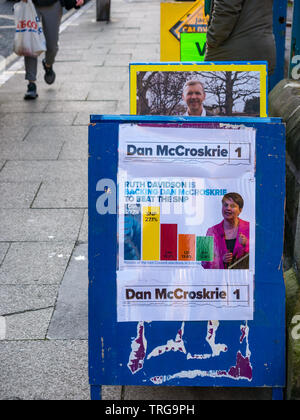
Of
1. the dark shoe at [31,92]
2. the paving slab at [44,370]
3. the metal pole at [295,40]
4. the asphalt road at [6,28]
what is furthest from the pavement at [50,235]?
the metal pole at [295,40]

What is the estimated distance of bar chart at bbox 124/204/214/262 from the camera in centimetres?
272

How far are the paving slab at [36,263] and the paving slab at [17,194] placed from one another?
30.8 inches

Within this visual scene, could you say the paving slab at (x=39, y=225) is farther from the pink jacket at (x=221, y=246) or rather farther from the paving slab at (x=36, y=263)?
the pink jacket at (x=221, y=246)

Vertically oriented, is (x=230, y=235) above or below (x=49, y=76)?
above

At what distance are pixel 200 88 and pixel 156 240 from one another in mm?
1117

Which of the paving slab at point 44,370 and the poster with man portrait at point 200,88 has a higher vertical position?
the poster with man portrait at point 200,88

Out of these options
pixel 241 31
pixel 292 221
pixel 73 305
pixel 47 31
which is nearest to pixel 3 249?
pixel 73 305

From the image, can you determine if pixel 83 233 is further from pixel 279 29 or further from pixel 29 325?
pixel 279 29

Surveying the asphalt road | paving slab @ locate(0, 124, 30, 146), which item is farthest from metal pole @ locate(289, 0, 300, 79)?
the asphalt road

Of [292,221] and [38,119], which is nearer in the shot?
[292,221]

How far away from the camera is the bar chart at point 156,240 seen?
2.72 metres

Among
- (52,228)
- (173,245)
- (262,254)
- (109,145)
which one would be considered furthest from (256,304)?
(52,228)

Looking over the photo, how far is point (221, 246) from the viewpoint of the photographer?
273 cm
